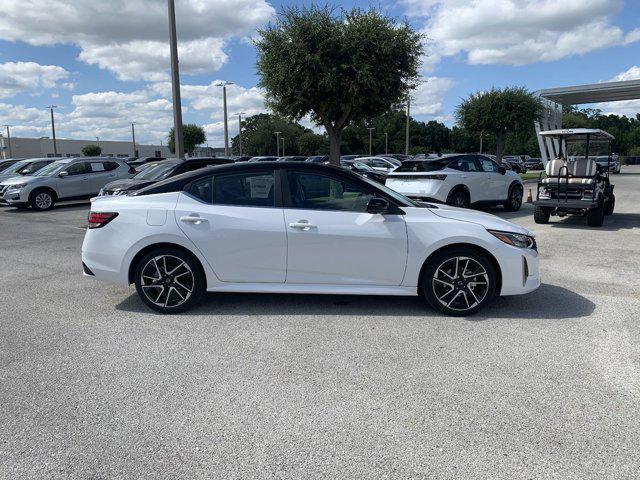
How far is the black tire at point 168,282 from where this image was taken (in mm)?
5262

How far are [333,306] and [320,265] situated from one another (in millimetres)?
623

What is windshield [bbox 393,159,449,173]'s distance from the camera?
13.1m

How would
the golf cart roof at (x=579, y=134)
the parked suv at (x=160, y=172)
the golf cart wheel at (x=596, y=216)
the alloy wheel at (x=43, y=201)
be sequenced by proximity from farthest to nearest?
the alloy wheel at (x=43, y=201), the parked suv at (x=160, y=172), the golf cart roof at (x=579, y=134), the golf cart wheel at (x=596, y=216)

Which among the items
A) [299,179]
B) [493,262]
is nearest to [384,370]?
[493,262]

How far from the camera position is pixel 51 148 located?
311 feet

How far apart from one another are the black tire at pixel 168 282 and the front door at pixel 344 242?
3.24ft

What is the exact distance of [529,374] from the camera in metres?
3.85

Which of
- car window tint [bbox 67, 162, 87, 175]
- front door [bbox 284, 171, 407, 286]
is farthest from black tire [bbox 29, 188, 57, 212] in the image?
front door [bbox 284, 171, 407, 286]

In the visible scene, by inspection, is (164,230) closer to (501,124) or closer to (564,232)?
(564,232)

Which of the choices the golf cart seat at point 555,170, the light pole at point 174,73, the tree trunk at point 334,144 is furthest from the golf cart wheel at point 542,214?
the light pole at point 174,73

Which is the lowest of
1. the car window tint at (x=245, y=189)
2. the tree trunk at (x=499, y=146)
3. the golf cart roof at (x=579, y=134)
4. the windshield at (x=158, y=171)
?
the car window tint at (x=245, y=189)

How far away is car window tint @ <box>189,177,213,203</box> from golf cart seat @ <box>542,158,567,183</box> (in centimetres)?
932

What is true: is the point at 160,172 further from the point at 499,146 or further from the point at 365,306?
the point at 499,146

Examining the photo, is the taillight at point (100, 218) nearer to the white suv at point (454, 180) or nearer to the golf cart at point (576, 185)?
the white suv at point (454, 180)
